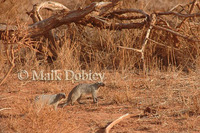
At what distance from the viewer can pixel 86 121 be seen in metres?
4.68

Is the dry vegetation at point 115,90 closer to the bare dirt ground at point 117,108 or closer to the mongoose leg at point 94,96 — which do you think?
the bare dirt ground at point 117,108

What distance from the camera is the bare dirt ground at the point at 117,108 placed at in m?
4.23

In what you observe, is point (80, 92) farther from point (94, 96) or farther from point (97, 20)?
point (97, 20)

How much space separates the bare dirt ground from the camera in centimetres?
423

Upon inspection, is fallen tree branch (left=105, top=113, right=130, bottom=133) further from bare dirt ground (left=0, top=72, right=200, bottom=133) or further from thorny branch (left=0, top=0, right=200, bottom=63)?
thorny branch (left=0, top=0, right=200, bottom=63)

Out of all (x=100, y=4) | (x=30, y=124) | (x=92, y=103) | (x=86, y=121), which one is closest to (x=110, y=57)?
(x=100, y=4)

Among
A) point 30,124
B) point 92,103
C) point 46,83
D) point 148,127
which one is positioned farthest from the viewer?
point 46,83

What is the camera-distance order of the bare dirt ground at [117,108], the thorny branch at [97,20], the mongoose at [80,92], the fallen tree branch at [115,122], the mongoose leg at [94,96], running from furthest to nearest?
the thorny branch at [97,20]
the mongoose leg at [94,96]
the mongoose at [80,92]
the bare dirt ground at [117,108]
the fallen tree branch at [115,122]

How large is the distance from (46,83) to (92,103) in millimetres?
1644

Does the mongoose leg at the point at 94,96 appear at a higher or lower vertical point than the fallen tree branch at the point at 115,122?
higher

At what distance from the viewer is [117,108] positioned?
5324 millimetres

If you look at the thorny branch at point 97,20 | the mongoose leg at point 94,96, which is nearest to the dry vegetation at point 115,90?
the mongoose leg at point 94,96

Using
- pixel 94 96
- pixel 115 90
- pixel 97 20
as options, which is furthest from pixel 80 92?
pixel 97 20

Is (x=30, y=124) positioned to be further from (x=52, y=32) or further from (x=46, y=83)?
(x=52, y=32)
